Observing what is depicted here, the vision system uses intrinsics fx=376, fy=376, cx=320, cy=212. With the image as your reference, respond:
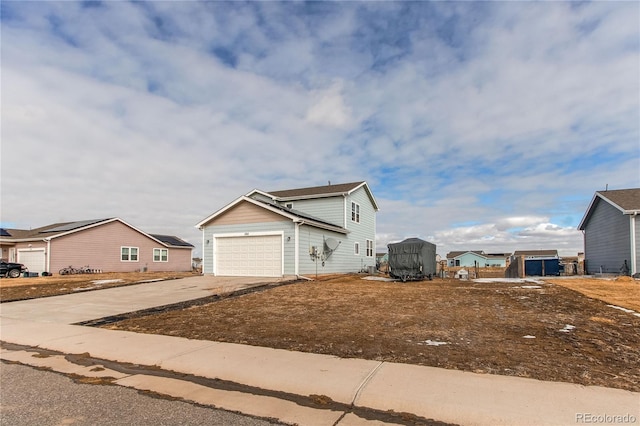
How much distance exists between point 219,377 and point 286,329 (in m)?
2.91

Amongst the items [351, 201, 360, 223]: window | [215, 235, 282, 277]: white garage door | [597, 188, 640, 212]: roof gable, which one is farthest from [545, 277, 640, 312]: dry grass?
[351, 201, 360, 223]: window

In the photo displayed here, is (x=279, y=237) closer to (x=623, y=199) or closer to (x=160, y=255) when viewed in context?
(x=623, y=199)

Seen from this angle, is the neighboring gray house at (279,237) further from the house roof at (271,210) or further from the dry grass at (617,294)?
the dry grass at (617,294)

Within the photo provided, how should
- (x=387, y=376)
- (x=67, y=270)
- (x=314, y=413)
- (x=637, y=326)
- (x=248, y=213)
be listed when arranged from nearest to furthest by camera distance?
(x=314, y=413), (x=387, y=376), (x=637, y=326), (x=248, y=213), (x=67, y=270)

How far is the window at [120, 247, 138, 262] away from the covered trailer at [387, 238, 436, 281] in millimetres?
27274

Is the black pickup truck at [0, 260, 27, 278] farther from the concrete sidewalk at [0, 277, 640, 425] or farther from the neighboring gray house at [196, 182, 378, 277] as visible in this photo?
the concrete sidewalk at [0, 277, 640, 425]

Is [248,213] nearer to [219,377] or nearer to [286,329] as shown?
[286,329]

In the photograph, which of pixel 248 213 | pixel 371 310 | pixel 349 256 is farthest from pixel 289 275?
pixel 371 310

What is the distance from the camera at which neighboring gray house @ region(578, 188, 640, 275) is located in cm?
1973

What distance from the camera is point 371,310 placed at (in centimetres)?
1031

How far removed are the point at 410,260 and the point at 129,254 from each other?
28824 mm

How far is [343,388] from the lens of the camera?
15.9 ft

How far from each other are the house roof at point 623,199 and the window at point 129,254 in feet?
127

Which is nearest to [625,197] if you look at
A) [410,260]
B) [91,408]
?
[410,260]
